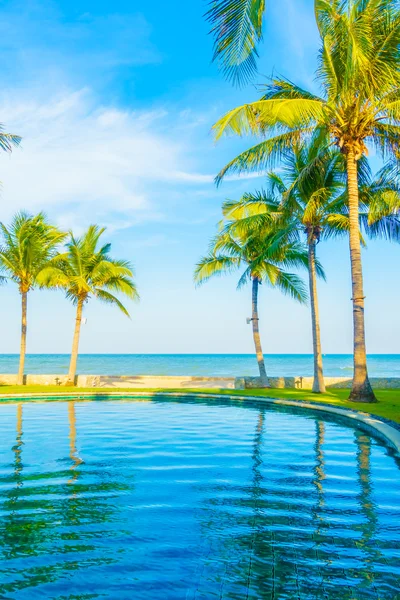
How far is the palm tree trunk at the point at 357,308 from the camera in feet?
46.7

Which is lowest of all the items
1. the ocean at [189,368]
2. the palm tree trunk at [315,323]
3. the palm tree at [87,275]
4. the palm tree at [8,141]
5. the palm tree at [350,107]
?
the ocean at [189,368]

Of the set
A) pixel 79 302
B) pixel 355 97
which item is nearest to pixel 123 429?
pixel 355 97

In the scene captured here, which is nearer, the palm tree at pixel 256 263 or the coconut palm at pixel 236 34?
the coconut palm at pixel 236 34

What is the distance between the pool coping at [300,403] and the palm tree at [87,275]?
5.25 metres

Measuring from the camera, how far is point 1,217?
71.7ft

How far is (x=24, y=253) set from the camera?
22.2 metres

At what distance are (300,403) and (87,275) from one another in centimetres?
1363

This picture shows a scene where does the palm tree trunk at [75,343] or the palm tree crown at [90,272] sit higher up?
the palm tree crown at [90,272]

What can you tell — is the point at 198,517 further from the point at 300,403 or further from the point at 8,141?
the point at 8,141

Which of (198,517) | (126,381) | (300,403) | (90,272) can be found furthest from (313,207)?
(126,381)

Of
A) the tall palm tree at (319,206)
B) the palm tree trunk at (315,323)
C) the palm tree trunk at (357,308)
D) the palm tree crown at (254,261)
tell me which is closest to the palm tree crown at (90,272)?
the palm tree crown at (254,261)

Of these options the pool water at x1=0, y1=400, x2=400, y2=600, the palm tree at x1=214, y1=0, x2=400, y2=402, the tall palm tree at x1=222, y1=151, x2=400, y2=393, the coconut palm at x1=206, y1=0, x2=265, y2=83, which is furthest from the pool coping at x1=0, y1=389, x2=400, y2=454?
the coconut palm at x1=206, y1=0, x2=265, y2=83

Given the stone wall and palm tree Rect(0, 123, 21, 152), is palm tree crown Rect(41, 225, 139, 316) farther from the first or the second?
palm tree Rect(0, 123, 21, 152)

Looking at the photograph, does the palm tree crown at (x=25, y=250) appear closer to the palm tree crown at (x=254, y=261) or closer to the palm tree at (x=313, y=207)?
the palm tree crown at (x=254, y=261)
